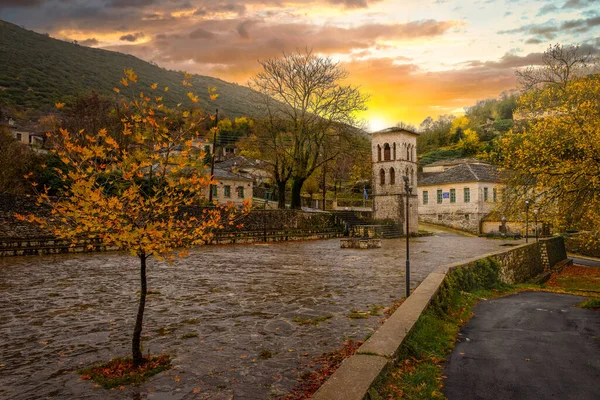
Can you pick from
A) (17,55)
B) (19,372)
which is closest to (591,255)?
(19,372)

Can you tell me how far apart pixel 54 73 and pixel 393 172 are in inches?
4541

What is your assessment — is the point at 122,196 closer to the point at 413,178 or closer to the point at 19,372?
the point at 19,372

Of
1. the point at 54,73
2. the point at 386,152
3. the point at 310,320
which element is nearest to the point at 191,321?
the point at 310,320

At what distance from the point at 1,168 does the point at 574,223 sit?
119 feet

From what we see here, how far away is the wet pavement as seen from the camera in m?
5.05

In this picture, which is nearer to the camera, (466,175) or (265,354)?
(265,354)

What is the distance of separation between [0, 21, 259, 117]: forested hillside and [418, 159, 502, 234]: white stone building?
27.5m

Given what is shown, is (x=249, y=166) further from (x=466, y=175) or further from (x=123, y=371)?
(x=123, y=371)

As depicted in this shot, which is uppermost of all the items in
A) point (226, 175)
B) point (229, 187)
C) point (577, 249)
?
point (226, 175)

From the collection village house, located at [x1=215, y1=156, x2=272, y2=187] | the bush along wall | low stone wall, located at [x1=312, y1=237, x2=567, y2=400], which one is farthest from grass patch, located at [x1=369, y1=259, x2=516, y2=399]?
village house, located at [x1=215, y1=156, x2=272, y2=187]

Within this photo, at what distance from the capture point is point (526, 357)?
683 cm

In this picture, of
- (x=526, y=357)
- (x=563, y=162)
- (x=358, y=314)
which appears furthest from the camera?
(x=563, y=162)

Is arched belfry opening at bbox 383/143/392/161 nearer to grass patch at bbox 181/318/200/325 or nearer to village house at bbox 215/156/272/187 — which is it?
village house at bbox 215/156/272/187

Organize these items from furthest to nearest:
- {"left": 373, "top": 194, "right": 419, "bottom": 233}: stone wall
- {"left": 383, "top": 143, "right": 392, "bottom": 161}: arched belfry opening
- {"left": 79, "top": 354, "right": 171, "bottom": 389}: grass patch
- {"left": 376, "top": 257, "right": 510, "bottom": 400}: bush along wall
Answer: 1. {"left": 383, "top": 143, "right": 392, "bottom": 161}: arched belfry opening
2. {"left": 373, "top": 194, "right": 419, "bottom": 233}: stone wall
3. {"left": 79, "top": 354, "right": 171, "bottom": 389}: grass patch
4. {"left": 376, "top": 257, "right": 510, "bottom": 400}: bush along wall
